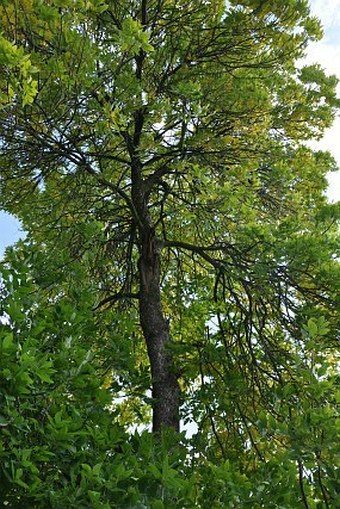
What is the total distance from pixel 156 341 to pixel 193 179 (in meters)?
2.03

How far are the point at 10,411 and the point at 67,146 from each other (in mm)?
3440

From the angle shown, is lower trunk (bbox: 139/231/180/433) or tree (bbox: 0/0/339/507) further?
lower trunk (bbox: 139/231/180/433)

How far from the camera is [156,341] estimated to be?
6.01m

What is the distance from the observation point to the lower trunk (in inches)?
217

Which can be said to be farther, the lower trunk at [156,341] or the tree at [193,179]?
the lower trunk at [156,341]

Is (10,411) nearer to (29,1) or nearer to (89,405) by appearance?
(89,405)

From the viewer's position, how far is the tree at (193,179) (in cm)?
462

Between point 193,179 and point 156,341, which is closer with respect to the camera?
point 156,341

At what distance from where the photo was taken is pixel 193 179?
21.2ft

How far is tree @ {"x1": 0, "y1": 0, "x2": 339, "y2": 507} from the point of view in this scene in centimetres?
462

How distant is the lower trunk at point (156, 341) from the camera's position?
5508 mm

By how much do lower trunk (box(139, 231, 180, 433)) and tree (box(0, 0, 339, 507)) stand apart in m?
0.02

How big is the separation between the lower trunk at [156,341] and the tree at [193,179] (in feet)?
0.05

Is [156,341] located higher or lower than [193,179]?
lower
